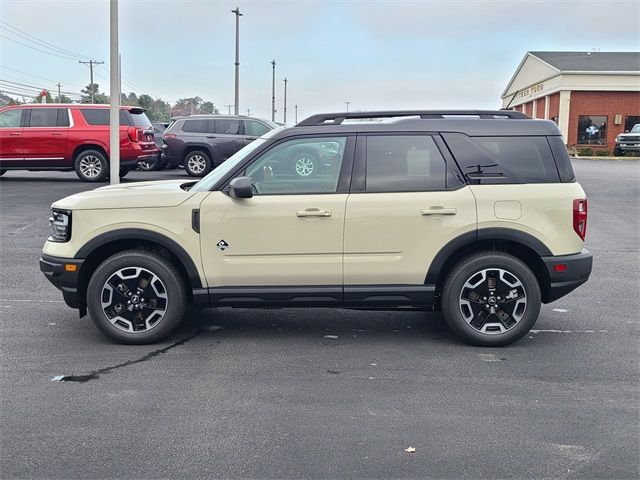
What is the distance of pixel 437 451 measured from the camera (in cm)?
397

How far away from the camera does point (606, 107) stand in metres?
47.0

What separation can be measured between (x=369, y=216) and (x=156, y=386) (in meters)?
2.10

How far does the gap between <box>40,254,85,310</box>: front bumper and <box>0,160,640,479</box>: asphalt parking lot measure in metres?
0.46

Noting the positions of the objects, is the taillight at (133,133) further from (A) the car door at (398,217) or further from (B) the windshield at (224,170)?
(A) the car door at (398,217)

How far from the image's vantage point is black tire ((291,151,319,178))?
5.88 meters

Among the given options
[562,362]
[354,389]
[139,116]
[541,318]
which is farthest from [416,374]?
[139,116]

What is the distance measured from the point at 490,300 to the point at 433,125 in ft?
5.00

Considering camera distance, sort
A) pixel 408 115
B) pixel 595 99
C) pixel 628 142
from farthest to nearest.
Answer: pixel 595 99 → pixel 628 142 → pixel 408 115

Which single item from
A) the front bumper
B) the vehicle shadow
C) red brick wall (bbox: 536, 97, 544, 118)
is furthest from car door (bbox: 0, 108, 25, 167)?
red brick wall (bbox: 536, 97, 544, 118)

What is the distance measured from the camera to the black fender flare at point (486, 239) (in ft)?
19.0

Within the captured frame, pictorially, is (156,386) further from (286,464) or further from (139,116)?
(139,116)

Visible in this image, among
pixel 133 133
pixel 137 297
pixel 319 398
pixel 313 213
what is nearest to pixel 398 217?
pixel 313 213

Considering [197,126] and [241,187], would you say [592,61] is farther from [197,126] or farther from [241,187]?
[241,187]

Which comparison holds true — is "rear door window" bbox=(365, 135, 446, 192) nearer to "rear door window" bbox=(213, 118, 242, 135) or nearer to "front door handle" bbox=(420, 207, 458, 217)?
"front door handle" bbox=(420, 207, 458, 217)
